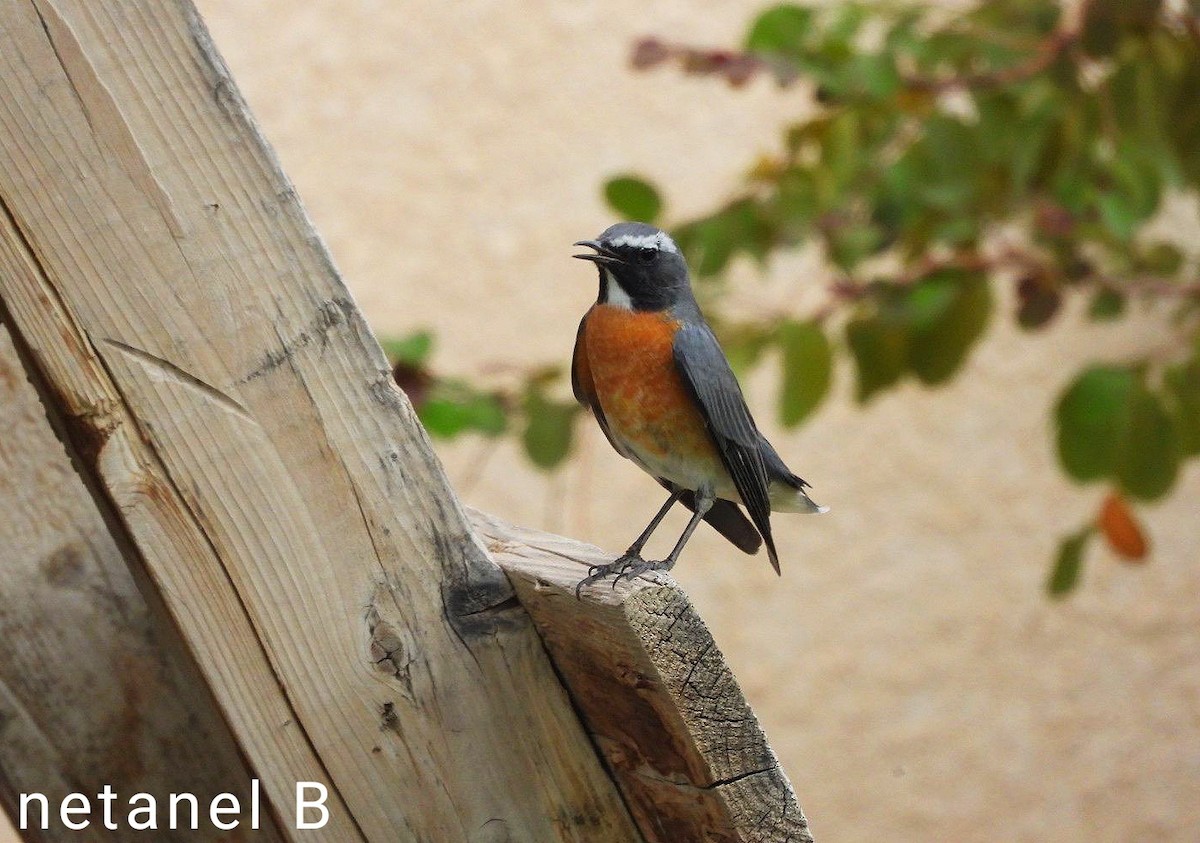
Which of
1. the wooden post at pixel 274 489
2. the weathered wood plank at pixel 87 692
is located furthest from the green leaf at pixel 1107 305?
the weathered wood plank at pixel 87 692

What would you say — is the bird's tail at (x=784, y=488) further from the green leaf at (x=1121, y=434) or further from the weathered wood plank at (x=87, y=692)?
the weathered wood plank at (x=87, y=692)

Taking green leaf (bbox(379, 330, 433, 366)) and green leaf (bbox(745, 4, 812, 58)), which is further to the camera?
green leaf (bbox(745, 4, 812, 58))

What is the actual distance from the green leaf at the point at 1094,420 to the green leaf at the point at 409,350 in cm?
126

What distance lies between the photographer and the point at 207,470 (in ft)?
4.60

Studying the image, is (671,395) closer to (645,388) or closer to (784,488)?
(645,388)

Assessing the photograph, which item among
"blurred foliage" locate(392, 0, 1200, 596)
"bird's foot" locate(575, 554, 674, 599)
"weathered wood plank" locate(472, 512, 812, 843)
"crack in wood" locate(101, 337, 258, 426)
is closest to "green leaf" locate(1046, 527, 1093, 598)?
"blurred foliage" locate(392, 0, 1200, 596)

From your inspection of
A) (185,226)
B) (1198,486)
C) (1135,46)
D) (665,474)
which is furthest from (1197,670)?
(185,226)

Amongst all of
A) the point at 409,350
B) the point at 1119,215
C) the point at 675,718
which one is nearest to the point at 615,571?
the point at 675,718

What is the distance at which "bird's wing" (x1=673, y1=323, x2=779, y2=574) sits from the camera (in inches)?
85.1

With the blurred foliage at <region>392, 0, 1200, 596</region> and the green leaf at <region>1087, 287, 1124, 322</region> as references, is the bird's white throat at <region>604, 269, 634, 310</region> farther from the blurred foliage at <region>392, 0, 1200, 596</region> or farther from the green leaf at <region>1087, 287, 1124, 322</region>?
the green leaf at <region>1087, 287, 1124, 322</region>

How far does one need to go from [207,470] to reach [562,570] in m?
0.38

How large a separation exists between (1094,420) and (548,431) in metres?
1.09

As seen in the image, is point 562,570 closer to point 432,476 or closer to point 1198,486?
point 432,476

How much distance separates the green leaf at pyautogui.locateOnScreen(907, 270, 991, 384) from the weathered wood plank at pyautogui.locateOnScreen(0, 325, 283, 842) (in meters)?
1.64
